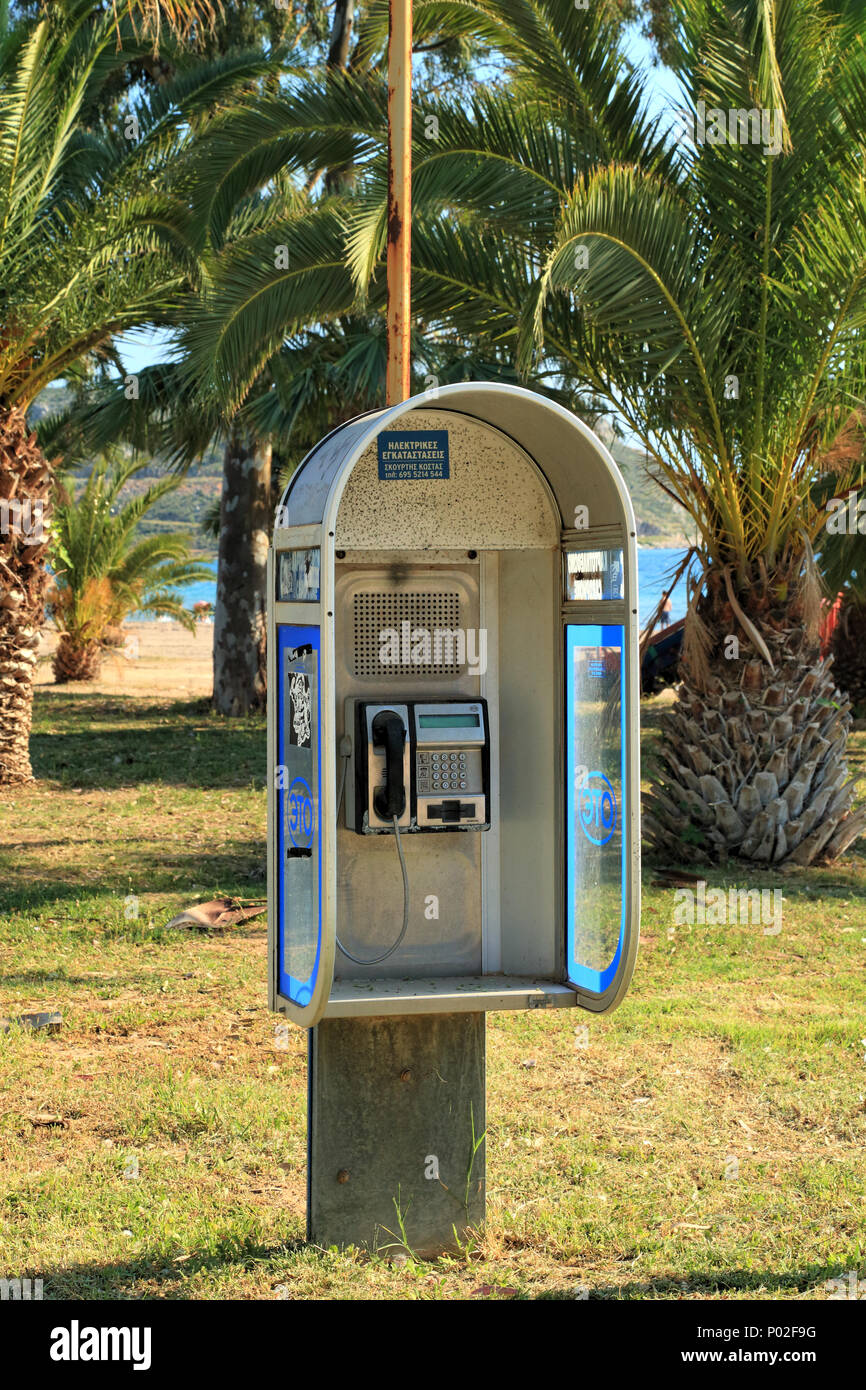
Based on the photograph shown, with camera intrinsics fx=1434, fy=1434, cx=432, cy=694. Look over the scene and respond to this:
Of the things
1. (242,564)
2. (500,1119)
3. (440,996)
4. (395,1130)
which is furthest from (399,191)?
(242,564)

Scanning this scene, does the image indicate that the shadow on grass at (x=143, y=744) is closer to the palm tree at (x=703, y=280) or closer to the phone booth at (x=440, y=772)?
the palm tree at (x=703, y=280)

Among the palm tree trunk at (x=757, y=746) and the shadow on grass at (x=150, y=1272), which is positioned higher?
the palm tree trunk at (x=757, y=746)

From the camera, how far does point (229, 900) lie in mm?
8609

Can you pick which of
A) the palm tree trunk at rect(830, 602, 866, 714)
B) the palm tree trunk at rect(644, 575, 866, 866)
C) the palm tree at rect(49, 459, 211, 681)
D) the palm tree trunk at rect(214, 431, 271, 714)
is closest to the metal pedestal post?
the palm tree trunk at rect(644, 575, 866, 866)

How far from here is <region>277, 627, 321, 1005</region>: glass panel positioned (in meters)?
3.91

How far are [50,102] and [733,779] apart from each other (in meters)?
7.03

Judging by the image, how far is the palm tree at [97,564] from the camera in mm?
21766

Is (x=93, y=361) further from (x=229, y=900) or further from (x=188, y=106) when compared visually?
(x=229, y=900)

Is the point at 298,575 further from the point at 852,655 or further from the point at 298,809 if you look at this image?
the point at 852,655

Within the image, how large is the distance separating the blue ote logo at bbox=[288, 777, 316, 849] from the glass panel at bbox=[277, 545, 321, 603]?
0.53 meters

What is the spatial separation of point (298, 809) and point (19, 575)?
29.2 feet

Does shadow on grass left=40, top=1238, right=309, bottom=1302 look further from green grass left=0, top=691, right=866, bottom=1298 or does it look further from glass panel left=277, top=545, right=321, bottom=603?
glass panel left=277, top=545, right=321, bottom=603

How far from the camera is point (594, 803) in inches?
173

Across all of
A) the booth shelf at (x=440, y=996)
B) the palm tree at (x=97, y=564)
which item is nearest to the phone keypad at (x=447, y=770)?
the booth shelf at (x=440, y=996)
